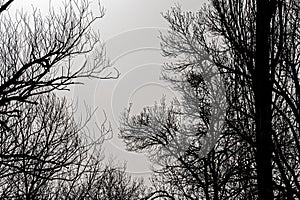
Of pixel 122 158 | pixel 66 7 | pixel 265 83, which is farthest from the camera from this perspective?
pixel 122 158

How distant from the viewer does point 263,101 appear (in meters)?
5.76

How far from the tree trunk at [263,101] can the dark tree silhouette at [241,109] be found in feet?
0.04

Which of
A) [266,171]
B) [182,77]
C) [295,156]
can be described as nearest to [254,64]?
[266,171]

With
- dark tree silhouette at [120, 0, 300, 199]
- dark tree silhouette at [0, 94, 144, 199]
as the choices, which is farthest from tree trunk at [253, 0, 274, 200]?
dark tree silhouette at [0, 94, 144, 199]

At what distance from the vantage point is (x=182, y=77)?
1366 centimetres

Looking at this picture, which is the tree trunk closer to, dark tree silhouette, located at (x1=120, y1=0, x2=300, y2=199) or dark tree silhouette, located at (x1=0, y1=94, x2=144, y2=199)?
dark tree silhouette, located at (x1=120, y1=0, x2=300, y2=199)

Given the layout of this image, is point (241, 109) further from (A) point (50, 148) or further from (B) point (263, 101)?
(A) point (50, 148)

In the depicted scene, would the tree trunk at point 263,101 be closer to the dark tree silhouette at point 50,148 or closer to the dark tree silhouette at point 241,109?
the dark tree silhouette at point 241,109

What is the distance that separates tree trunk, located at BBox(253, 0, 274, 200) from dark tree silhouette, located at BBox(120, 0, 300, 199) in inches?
0.5

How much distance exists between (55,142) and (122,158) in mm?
4978

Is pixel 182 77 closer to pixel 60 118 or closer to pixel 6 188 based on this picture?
pixel 60 118

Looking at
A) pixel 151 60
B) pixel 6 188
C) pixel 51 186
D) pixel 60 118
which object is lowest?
pixel 6 188

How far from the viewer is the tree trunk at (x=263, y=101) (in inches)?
213

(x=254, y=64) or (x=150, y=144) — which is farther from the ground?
(x=150, y=144)
